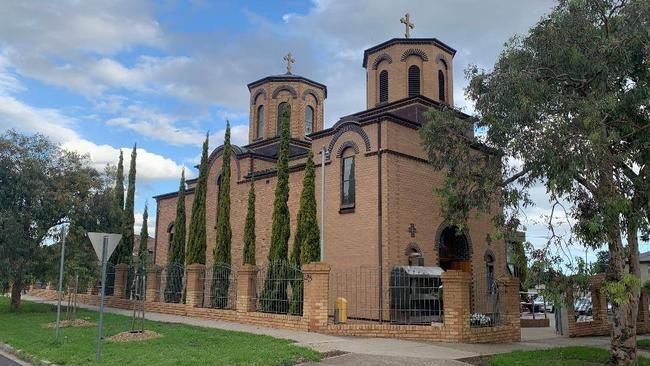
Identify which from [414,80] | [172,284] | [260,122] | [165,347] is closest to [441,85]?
[414,80]

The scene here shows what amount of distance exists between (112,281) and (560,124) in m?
23.5

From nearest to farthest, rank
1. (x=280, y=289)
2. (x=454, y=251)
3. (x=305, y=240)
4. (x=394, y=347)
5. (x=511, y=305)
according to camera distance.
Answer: (x=394, y=347)
(x=511, y=305)
(x=280, y=289)
(x=305, y=240)
(x=454, y=251)

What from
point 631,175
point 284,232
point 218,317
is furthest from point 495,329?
point 218,317

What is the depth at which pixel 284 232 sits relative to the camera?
19609 mm

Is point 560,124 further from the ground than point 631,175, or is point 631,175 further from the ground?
point 560,124

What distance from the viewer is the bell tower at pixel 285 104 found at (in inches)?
1222

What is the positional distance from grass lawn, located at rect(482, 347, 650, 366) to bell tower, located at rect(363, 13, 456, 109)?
14.4 meters

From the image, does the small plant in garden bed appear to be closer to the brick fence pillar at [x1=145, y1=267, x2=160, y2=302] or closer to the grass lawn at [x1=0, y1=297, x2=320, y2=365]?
the grass lawn at [x1=0, y1=297, x2=320, y2=365]

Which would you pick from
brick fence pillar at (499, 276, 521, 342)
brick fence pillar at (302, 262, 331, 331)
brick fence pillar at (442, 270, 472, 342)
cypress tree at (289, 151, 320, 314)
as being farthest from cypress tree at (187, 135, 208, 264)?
brick fence pillar at (499, 276, 521, 342)

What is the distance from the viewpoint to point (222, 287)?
65.4 feet

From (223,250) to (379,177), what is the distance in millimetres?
7112

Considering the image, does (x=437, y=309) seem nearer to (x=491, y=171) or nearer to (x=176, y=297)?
(x=491, y=171)

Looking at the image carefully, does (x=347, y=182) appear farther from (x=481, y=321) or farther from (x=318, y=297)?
(x=481, y=321)

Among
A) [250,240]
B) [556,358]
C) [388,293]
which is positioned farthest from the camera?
[250,240]
